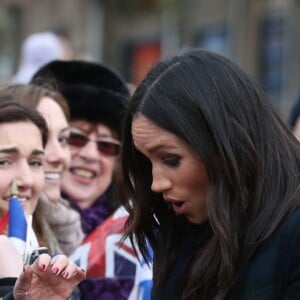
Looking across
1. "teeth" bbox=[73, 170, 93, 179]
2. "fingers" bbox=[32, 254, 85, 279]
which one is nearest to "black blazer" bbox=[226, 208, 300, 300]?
"fingers" bbox=[32, 254, 85, 279]

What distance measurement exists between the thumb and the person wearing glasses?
66.9 inches

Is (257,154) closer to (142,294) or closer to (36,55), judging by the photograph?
(142,294)

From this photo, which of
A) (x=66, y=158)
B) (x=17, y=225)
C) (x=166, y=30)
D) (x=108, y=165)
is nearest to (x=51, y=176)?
(x=66, y=158)

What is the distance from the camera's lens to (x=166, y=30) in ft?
73.3

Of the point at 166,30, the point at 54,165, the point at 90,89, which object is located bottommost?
the point at 54,165

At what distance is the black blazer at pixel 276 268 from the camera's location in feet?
7.22

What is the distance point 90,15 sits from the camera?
80.3 ft

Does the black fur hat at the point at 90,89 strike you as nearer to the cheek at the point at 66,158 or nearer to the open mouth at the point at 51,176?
the cheek at the point at 66,158

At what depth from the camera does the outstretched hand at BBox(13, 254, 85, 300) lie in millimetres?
2443

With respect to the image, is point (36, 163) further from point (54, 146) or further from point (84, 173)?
point (84, 173)

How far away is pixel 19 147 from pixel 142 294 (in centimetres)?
69

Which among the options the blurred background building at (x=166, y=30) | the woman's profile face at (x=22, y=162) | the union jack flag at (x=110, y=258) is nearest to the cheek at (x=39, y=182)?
the woman's profile face at (x=22, y=162)

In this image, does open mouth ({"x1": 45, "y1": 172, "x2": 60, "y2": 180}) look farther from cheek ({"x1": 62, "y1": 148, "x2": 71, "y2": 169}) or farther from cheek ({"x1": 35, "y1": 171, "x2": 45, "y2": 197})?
cheek ({"x1": 35, "y1": 171, "x2": 45, "y2": 197})

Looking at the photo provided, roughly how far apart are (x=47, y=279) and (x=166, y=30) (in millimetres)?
20125
